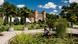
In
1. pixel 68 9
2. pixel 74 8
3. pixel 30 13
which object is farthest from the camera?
pixel 30 13

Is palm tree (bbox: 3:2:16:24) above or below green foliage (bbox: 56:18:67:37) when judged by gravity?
above

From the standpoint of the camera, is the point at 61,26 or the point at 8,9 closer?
the point at 61,26

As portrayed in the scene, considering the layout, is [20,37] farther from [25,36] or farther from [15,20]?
[15,20]

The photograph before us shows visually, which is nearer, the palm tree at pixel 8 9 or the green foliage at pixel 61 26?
the green foliage at pixel 61 26

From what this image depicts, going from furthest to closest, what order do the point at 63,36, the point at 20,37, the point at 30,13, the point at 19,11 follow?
the point at 19,11 → the point at 30,13 → the point at 63,36 → the point at 20,37

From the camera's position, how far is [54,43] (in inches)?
245

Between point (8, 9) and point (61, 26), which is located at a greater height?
point (8, 9)

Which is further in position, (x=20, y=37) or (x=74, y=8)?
(x=74, y=8)

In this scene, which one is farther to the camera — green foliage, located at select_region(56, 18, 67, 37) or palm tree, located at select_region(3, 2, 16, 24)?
palm tree, located at select_region(3, 2, 16, 24)

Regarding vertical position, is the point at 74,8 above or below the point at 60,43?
above

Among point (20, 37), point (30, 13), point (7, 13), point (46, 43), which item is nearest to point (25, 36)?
point (20, 37)

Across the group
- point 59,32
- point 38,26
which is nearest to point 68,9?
point 38,26

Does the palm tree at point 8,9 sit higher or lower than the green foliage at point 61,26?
higher

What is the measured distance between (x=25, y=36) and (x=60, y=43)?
4.27 ft
